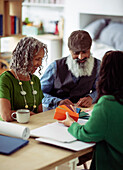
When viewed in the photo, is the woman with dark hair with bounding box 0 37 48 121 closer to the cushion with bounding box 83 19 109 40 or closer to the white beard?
the white beard

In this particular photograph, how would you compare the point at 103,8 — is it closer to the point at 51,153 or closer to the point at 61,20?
the point at 61,20

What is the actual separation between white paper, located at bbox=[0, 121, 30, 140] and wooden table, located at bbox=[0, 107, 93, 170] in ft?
0.17

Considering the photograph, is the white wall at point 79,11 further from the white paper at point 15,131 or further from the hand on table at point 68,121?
the white paper at point 15,131

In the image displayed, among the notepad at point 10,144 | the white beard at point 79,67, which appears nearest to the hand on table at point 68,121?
the notepad at point 10,144

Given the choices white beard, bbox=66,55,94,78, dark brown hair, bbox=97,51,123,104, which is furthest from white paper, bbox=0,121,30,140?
white beard, bbox=66,55,94,78

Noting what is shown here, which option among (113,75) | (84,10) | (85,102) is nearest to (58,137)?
(113,75)

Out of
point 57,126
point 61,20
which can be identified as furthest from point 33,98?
point 61,20

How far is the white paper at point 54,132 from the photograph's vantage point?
1630 millimetres

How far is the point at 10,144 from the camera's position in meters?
1.54

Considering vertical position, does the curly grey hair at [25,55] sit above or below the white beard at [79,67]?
above

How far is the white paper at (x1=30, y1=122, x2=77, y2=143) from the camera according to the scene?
1.63 meters

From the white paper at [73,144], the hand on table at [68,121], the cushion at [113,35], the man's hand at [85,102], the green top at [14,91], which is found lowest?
the man's hand at [85,102]

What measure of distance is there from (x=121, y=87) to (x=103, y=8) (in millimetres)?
3669

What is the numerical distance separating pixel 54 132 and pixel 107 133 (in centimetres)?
34
